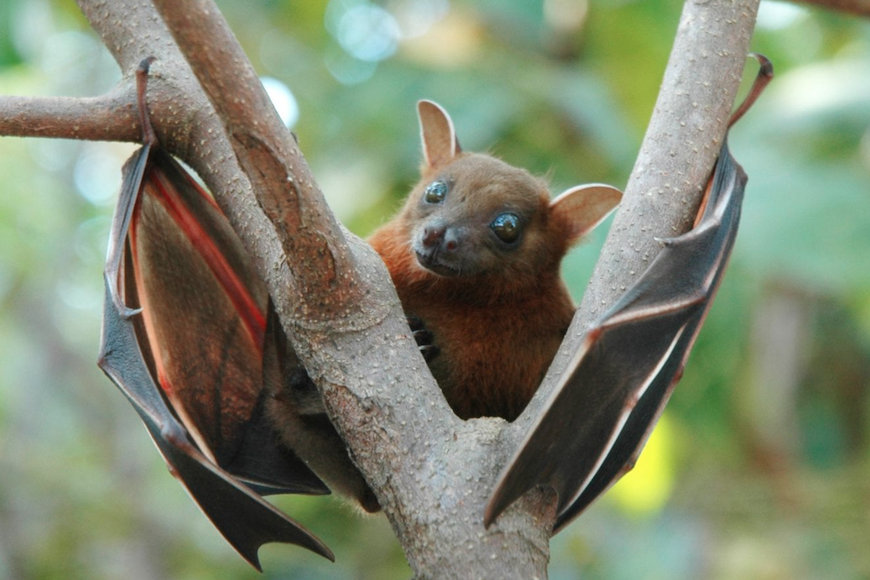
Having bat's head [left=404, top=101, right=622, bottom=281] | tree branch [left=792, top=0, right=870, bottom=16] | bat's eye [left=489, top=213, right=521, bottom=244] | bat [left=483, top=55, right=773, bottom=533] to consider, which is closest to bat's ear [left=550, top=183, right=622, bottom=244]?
bat's head [left=404, top=101, right=622, bottom=281]

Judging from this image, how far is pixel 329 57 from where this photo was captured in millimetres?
6102

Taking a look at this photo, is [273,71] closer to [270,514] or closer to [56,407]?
[270,514]

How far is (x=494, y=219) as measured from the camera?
3.52m

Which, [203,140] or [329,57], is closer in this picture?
[203,140]

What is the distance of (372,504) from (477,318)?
0.73 metres

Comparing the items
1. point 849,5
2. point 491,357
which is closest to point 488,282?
point 491,357

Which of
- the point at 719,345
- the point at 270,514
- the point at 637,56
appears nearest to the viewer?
the point at 270,514

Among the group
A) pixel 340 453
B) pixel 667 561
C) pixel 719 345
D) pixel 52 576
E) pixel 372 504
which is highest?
pixel 340 453

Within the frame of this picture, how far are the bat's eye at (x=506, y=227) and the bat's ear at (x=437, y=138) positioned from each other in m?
0.53

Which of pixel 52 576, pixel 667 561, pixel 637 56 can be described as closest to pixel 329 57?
pixel 637 56

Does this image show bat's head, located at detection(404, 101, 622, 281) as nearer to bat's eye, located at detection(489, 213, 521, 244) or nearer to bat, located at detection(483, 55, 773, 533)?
bat's eye, located at detection(489, 213, 521, 244)

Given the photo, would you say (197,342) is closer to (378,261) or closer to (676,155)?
(378,261)

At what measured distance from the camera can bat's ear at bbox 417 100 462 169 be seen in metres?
3.94

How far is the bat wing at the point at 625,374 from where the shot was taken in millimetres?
2178
